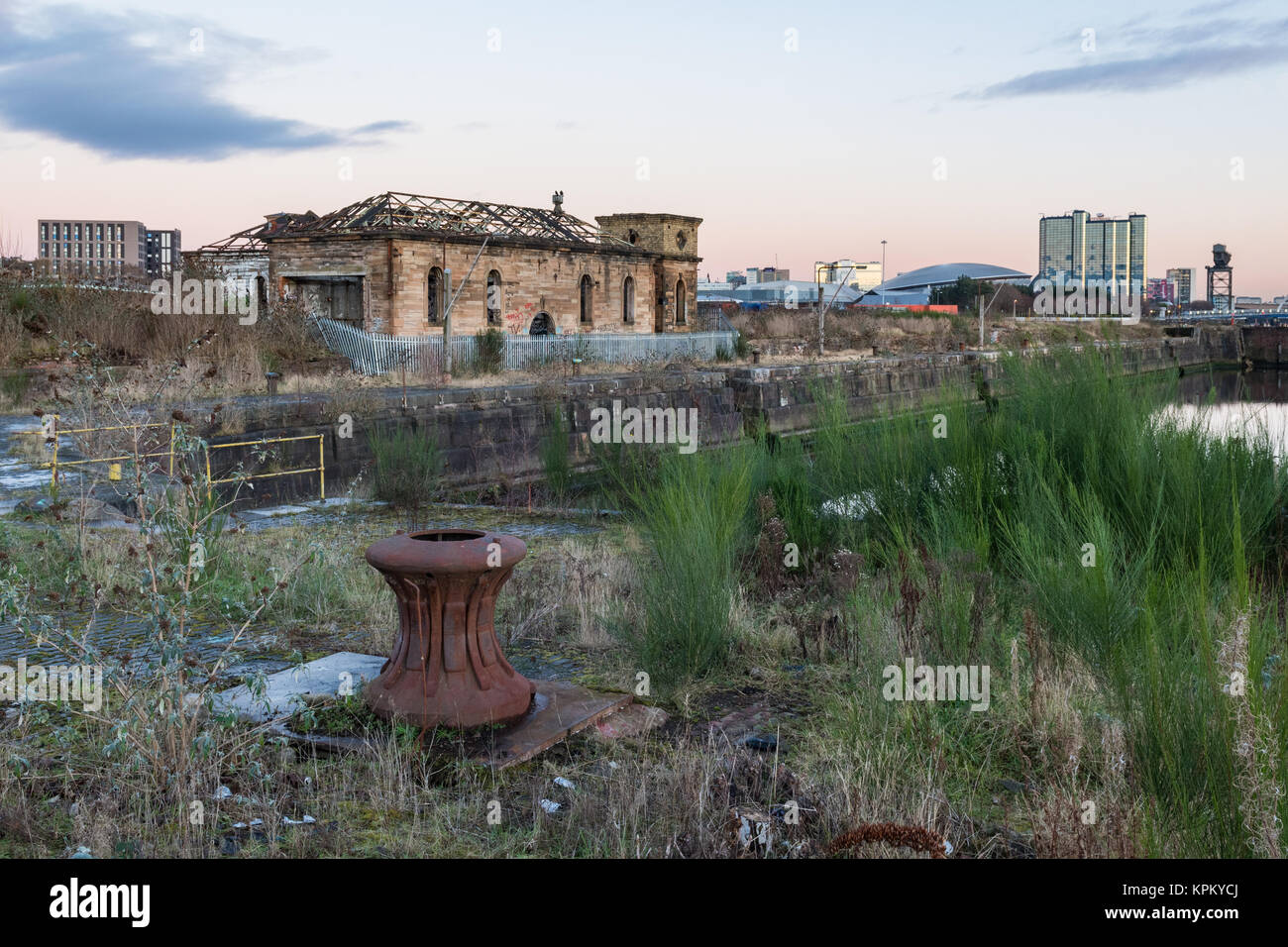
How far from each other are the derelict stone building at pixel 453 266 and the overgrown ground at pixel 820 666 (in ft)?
66.8

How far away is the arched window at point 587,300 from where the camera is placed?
124ft

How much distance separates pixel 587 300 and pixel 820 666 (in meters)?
32.6

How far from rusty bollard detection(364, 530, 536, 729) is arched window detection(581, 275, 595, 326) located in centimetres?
3310

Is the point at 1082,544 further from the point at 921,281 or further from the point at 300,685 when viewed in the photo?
the point at 921,281

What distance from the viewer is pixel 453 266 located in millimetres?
31547

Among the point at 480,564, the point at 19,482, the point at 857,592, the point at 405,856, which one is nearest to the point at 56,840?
the point at 405,856

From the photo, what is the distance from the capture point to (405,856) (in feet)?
12.3

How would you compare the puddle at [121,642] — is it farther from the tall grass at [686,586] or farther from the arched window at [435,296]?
the arched window at [435,296]

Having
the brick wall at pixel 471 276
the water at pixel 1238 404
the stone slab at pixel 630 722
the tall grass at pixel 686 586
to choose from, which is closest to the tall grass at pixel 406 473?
the tall grass at pixel 686 586

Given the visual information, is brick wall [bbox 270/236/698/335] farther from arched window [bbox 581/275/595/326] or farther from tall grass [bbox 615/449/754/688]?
tall grass [bbox 615/449/754/688]

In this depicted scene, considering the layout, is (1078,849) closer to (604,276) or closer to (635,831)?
(635,831)

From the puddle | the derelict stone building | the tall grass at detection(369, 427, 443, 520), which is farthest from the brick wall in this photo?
the puddle

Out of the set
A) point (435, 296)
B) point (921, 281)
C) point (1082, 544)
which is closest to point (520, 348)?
point (435, 296)
